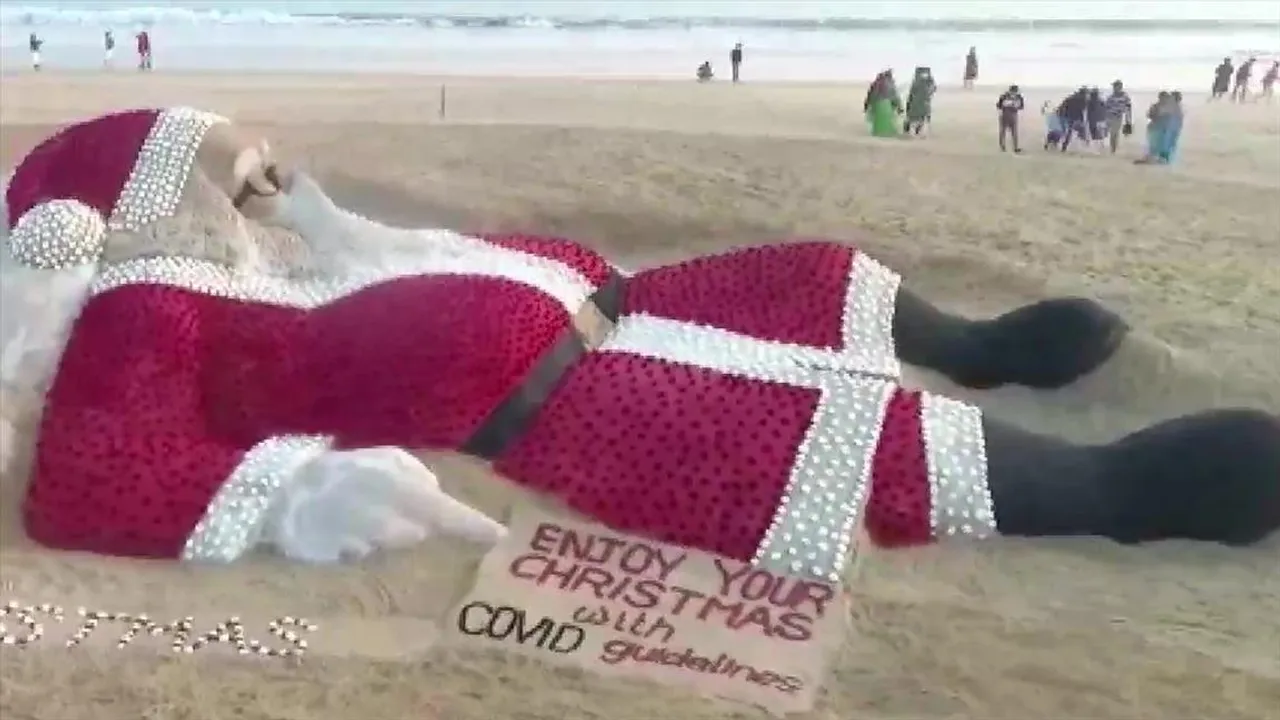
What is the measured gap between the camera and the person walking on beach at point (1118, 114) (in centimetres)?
124

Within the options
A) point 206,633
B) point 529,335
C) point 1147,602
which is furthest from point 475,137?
point 1147,602

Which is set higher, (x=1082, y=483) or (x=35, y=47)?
(x=35, y=47)

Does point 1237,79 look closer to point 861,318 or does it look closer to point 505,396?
point 861,318

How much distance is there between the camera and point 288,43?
1.67 meters

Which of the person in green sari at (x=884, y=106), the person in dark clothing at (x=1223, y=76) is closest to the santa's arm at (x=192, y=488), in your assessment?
the person in green sari at (x=884, y=106)

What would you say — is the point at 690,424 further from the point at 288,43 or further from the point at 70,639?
the point at 288,43

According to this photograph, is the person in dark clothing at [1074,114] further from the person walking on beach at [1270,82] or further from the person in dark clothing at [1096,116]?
the person walking on beach at [1270,82]

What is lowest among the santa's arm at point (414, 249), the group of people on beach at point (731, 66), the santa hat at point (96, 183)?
the santa's arm at point (414, 249)

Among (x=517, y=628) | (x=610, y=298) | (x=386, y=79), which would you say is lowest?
(x=517, y=628)

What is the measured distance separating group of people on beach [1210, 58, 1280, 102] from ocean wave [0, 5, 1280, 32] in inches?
1.4

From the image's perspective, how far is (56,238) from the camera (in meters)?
0.93

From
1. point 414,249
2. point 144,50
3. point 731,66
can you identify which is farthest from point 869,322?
point 144,50

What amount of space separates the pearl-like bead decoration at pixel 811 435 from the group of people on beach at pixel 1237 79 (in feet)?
1.91

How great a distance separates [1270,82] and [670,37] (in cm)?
60
